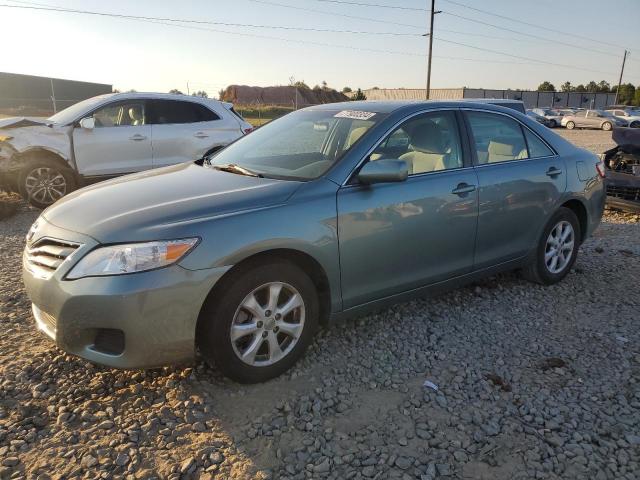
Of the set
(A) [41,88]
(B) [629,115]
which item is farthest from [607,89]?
(A) [41,88]

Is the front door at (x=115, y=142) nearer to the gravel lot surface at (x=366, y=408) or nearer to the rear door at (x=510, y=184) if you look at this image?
the gravel lot surface at (x=366, y=408)

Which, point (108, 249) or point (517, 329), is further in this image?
point (517, 329)

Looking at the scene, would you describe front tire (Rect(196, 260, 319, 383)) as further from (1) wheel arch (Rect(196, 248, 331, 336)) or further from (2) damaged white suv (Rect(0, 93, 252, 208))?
(2) damaged white suv (Rect(0, 93, 252, 208))

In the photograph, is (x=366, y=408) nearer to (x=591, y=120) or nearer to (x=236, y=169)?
(x=236, y=169)

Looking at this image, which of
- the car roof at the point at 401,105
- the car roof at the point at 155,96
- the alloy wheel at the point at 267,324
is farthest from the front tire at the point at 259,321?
the car roof at the point at 155,96

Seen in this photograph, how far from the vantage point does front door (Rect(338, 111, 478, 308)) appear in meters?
3.20

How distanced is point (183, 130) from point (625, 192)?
275 inches

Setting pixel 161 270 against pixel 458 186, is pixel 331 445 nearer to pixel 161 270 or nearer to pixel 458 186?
pixel 161 270

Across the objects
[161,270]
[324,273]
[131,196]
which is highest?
[131,196]

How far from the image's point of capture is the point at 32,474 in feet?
7.53

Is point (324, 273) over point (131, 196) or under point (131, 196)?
under

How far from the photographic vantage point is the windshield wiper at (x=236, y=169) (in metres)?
3.40

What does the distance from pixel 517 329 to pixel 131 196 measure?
115 inches

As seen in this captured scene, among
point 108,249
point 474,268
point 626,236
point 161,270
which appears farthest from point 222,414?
point 626,236
